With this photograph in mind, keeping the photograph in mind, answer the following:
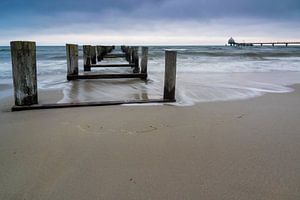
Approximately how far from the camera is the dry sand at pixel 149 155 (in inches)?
79.0

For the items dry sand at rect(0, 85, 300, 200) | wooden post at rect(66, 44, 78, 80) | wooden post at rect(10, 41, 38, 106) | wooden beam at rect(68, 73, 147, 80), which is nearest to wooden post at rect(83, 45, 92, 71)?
wooden post at rect(66, 44, 78, 80)

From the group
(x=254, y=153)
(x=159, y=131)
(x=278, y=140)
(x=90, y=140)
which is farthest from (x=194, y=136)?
(x=90, y=140)

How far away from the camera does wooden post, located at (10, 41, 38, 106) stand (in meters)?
4.43

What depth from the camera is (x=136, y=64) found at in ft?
40.3

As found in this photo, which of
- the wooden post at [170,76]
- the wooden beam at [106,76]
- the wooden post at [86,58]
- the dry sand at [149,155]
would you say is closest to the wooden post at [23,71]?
the dry sand at [149,155]

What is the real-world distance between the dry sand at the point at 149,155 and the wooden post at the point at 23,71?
0.39 m

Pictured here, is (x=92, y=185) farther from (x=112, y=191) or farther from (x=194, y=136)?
(x=194, y=136)

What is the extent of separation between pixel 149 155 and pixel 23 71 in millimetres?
2968

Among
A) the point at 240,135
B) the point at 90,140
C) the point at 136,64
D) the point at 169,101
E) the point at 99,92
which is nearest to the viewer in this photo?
the point at 90,140

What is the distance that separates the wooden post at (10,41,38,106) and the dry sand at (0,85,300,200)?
0.39 m

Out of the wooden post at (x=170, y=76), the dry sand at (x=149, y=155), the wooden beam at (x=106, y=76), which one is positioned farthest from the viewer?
the wooden beam at (x=106, y=76)

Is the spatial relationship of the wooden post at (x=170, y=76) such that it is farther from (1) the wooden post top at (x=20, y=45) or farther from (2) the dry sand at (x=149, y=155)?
(1) the wooden post top at (x=20, y=45)

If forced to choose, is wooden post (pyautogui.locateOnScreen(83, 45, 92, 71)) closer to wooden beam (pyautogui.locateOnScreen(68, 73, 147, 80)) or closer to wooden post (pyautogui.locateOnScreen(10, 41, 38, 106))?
wooden beam (pyautogui.locateOnScreen(68, 73, 147, 80))

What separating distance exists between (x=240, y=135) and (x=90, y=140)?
5.58ft
